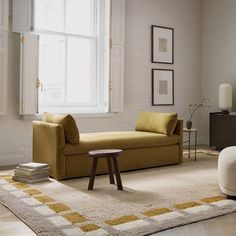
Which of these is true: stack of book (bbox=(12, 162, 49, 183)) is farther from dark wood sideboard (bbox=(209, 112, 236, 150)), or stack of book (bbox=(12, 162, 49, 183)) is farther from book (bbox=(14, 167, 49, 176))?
dark wood sideboard (bbox=(209, 112, 236, 150))

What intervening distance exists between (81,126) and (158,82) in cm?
189

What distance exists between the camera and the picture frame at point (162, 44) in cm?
698

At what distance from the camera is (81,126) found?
613 centimetres

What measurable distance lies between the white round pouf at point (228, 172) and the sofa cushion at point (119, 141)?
1579mm

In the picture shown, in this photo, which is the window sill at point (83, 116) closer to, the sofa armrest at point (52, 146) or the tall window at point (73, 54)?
the tall window at point (73, 54)

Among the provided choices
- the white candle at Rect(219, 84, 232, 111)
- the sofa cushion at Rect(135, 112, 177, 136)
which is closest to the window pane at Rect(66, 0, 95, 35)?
the sofa cushion at Rect(135, 112, 177, 136)

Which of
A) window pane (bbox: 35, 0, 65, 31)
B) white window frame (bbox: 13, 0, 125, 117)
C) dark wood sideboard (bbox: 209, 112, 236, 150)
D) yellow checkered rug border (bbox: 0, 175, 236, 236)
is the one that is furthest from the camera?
dark wood sideboard (bbox: 209, 112, 236, 150)

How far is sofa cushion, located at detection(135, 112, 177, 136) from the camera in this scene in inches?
211

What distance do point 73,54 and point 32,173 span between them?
9.00 feet

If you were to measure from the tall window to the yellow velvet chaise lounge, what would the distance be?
1.15 m

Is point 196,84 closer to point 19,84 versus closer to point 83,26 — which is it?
point 83,26

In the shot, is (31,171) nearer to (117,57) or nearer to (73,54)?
(73,54)

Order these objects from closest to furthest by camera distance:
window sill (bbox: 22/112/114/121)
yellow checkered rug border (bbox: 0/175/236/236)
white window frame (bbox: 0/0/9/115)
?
Result: yellow checkered rug border (bbox: 0/175/236/236) → white window frame (bbox: 0/0/9/115) → window sill (bbox: 22/112/114/121)

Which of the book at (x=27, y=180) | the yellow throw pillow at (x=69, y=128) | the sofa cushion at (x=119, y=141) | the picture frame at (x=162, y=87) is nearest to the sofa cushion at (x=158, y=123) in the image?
the sofa cushion at (x=119, y=141)
